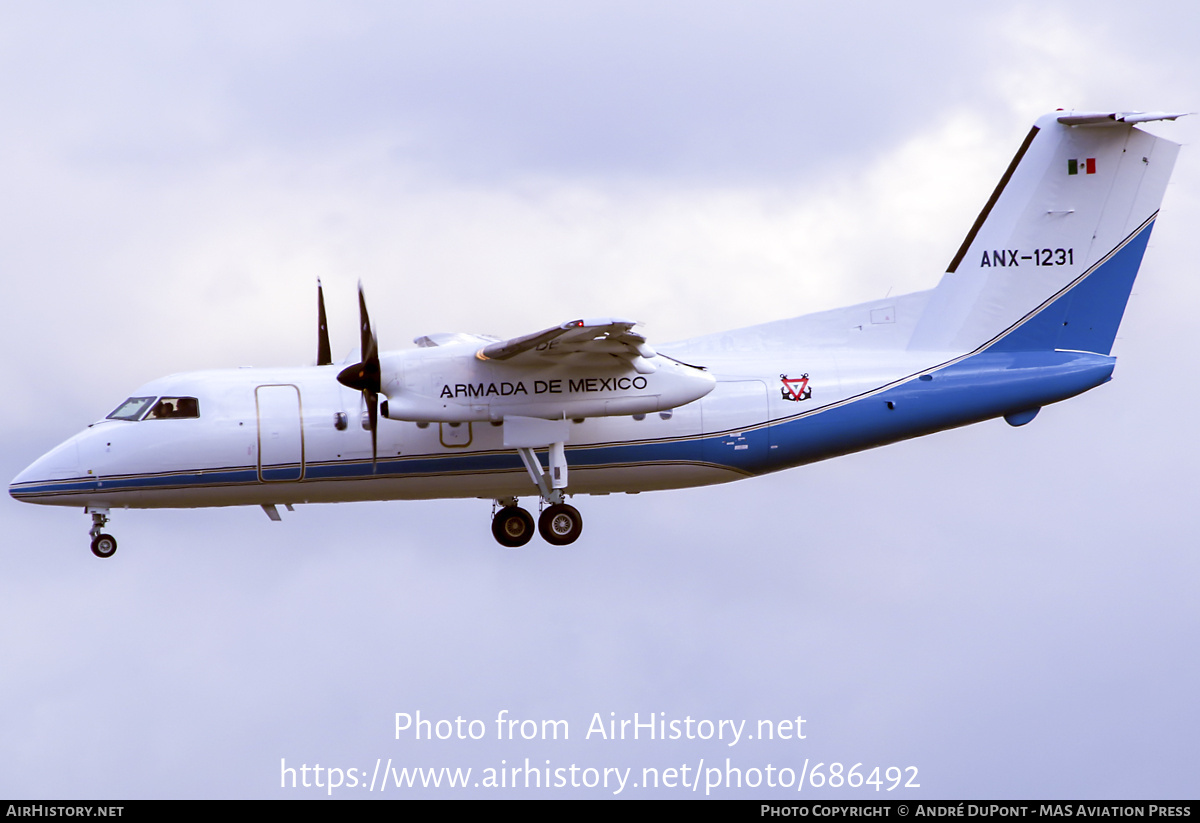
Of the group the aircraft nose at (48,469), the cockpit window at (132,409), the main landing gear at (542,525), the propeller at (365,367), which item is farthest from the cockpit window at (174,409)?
the main landing gear at (542,525)

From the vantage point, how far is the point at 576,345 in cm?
2227

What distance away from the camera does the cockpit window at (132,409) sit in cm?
2392

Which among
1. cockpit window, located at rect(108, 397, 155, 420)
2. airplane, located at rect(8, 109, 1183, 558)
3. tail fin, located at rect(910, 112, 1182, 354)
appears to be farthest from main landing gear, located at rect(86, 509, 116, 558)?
tail fin, located at rect(910, 112, 1182, 354)

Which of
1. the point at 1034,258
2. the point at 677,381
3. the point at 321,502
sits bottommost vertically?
the point at 321,502

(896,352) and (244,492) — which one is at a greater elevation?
(896,352)

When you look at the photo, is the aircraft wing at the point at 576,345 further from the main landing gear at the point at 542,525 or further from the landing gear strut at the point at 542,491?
the main landing gear at the point at 542,525

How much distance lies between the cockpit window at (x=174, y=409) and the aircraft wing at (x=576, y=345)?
479 centimetres

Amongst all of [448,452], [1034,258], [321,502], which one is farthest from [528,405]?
[1034,258]

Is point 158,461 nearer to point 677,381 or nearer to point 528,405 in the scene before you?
point 528,405

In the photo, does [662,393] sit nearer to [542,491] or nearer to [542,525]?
[542,491]

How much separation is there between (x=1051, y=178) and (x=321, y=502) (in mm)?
13307

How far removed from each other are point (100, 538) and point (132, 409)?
219cm

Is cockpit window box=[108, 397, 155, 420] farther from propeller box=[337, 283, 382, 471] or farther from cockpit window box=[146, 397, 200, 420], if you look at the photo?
propeller box=[337, 283, 382, 471]

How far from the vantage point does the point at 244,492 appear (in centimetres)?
2388
